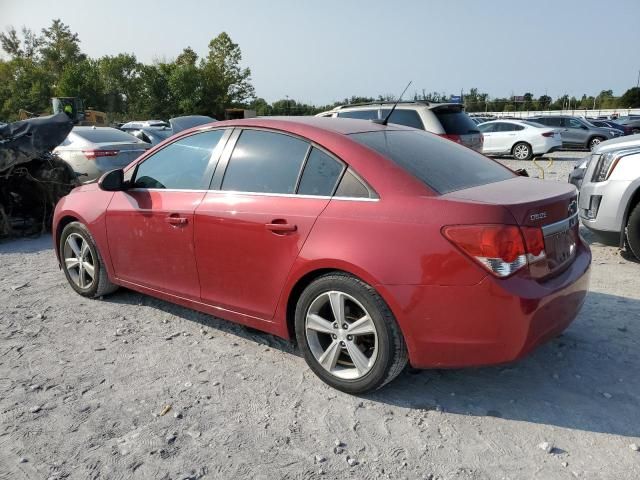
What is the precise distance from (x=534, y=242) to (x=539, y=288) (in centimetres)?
23

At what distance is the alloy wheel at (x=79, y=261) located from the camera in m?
4.85

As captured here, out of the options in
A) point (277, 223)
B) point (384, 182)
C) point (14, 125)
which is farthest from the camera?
point (14, 125)

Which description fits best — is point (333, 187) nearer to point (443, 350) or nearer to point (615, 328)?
point (443, 350)

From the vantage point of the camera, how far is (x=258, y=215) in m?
3.37

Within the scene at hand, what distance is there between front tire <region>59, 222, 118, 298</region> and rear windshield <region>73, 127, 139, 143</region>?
5731 millimetres

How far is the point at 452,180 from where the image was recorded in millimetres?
3150

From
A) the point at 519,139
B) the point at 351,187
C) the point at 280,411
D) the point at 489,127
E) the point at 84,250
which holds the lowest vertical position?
the point at 519,139

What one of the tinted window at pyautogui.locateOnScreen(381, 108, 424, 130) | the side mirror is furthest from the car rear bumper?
the tinted window at pyautogui.locateOnScreen(381, 108, 424, 130)

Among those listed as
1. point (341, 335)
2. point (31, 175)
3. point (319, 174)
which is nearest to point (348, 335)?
point (341, 335)

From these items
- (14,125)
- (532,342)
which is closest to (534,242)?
(532,342)

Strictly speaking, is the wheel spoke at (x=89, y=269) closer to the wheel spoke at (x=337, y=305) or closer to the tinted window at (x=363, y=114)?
the wheel spoke at (x=337, y=305)

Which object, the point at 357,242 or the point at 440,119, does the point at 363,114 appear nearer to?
the point at 440,119

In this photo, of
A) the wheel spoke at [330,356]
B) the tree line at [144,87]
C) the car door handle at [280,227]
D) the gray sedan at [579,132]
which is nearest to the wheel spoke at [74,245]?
the car door handle at [280,227]

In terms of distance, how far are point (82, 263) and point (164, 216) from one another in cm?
145
